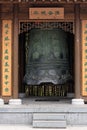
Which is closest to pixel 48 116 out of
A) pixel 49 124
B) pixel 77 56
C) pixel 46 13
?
pixel 49 124

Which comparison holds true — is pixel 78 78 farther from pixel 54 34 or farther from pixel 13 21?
pixel 13 21

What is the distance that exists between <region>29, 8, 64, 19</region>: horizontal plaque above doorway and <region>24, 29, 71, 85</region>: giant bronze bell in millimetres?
669

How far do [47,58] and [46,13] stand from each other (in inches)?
57.3

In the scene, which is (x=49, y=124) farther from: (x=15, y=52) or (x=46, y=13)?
(x=46, y=13)

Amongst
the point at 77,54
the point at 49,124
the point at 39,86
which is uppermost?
the point at 77,54

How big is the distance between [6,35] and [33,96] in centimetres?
313

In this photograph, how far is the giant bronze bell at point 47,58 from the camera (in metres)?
11.5

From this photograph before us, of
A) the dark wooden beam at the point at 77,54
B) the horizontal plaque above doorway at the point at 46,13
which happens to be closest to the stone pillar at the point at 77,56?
the dark wooden beam at the point at 77,54

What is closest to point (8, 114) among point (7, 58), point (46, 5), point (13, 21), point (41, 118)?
point (41, 118)

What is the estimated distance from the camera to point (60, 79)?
11.6 meters

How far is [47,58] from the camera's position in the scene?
38.1ft

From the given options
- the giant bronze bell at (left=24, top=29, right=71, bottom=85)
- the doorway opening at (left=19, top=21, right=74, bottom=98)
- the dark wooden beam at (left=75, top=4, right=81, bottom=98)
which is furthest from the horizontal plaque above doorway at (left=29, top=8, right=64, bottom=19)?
the doorway opening at (left=19, top=21, right=74, bottom=98)

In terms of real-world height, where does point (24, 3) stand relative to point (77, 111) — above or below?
above

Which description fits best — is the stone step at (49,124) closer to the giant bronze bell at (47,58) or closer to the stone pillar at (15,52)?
the stone pillar at (15,52)
